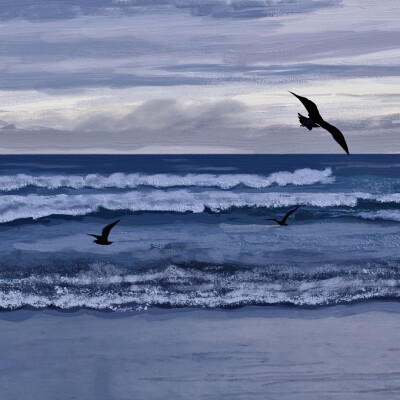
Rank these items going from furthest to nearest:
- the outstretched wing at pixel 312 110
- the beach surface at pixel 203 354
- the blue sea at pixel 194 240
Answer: the blue sea at pixel 194 240 → the outstretched wing at pixel 312 110 → the beach surface at pixel 203 354

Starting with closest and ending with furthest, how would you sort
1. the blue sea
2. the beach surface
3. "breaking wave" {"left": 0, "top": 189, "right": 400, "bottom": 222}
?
1. the beach surface
2. the blue sea
3. "breaking wave" {"left": 0, "top": 189, "right": 400, "bottom": 222}

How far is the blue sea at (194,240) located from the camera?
3.51 metres

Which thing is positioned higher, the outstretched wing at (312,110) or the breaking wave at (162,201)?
the outstretched wing at (312,110)

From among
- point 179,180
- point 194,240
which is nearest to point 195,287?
point 194,240

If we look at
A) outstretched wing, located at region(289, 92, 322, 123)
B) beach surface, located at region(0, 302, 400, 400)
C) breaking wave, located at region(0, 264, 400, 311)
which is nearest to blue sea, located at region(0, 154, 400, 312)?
breaking wave, located at region(0, 264, 400, 311)

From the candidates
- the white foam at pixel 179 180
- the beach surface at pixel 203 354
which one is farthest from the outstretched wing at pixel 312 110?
the white foam at pixel 179 180

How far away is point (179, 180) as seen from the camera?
5711 millimetres

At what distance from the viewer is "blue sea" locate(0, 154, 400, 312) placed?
138 inches

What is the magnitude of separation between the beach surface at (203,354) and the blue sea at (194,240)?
8.1 inches

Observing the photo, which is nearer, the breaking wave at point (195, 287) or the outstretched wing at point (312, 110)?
the outstretched wing at point (312, 110)

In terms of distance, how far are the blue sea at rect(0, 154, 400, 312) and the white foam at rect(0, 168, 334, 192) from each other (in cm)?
3

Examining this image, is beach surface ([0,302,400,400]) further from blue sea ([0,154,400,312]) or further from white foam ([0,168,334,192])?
white foam ([0,168,334,192])

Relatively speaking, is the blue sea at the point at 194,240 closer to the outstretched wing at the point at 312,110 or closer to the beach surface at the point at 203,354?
the beach surface at the point at 203,354

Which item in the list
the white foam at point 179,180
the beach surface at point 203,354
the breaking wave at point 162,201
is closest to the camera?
the beach surface at point 203,354
